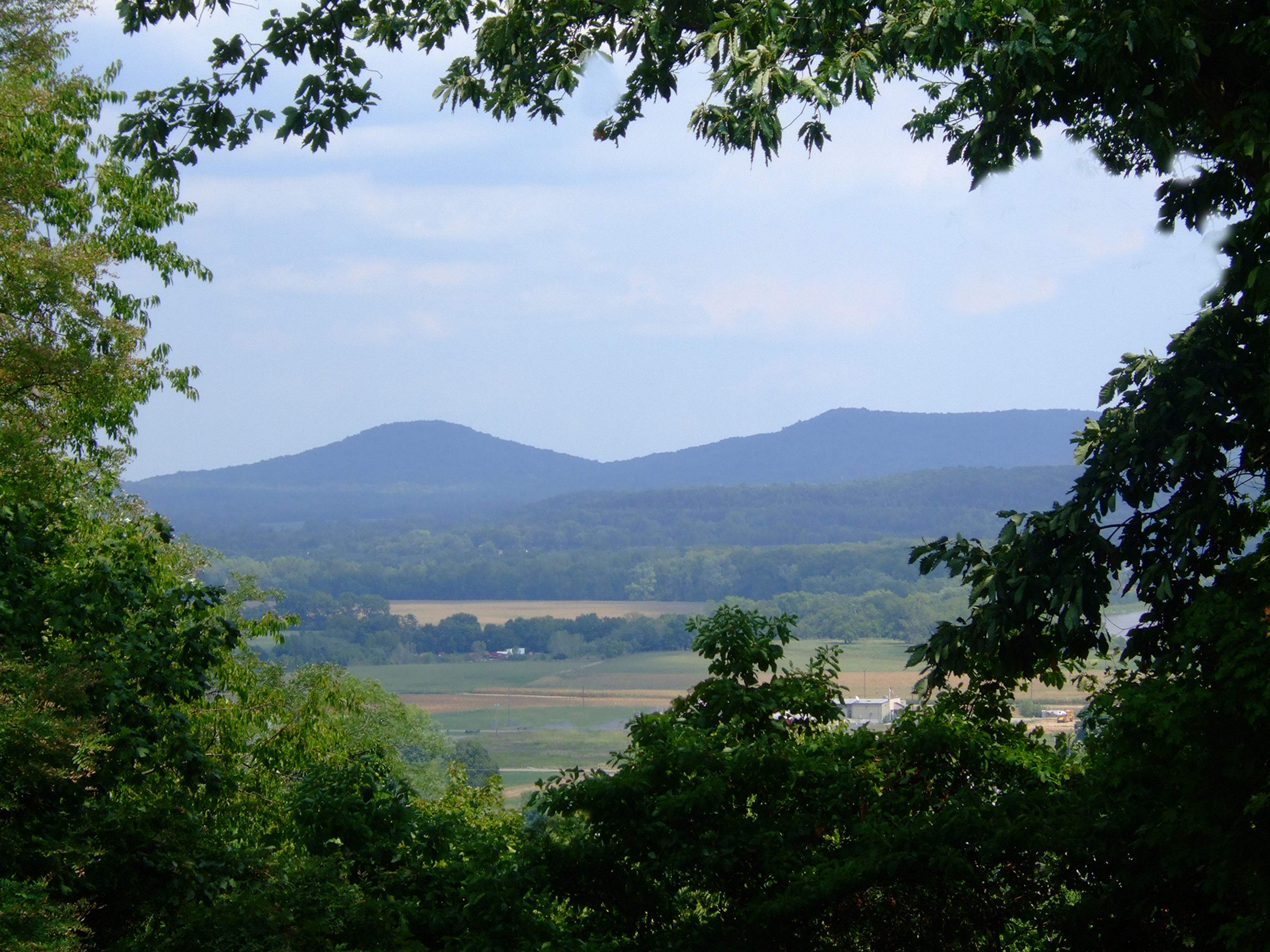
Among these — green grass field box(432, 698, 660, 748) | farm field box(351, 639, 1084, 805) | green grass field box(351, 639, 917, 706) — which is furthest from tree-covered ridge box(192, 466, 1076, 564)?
green grass field box(432, 698, 660, 748)

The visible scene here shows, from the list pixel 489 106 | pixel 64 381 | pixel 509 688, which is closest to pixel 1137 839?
pixel 489 106

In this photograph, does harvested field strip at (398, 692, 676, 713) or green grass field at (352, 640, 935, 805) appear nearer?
green grass field at (352, 640, 935, 805)

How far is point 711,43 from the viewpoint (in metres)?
6.90

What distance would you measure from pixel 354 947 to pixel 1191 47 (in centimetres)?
717

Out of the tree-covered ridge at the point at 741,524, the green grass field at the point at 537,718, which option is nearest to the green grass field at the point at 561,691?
the green grass field at the point at 537,718

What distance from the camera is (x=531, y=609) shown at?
130500 mm

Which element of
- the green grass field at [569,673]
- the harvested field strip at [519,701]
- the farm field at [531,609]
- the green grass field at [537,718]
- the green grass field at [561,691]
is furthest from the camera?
the farm field at [531,609]

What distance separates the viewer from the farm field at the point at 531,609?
12019 centimetres

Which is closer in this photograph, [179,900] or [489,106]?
[179,900]

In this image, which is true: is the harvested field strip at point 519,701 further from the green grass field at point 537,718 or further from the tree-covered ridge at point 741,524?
the tree-covered ridge at point 741,524

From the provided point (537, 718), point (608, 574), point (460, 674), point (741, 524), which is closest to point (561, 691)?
point (537, 718)

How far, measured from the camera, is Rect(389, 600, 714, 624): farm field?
120188 millimetres

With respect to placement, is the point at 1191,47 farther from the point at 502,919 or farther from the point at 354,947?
the point at 354,947

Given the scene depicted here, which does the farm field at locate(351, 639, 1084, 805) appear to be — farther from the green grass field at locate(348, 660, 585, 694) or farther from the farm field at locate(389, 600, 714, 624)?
the farm field at locate(389, 600, 714, 624)
